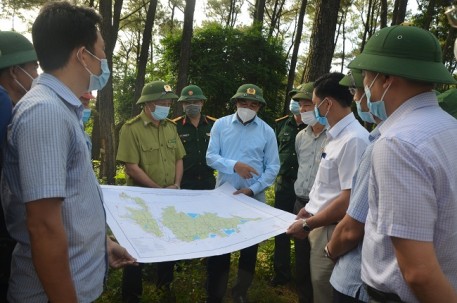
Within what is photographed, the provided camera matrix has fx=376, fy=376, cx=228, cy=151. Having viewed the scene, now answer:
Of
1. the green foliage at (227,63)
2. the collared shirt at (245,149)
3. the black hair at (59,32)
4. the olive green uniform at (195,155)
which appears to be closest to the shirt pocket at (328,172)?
the collared shirt at (245,149)

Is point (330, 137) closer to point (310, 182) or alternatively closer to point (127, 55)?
point (310, 182)

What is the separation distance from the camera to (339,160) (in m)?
2.64

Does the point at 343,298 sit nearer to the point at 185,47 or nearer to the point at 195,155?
the point at 195,155

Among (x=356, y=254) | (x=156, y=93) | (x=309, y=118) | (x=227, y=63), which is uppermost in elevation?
(x=227, y=63)

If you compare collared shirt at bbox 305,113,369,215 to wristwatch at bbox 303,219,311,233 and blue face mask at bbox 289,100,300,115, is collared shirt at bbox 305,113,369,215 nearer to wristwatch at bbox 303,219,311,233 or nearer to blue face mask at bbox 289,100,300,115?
wristwatch at bbox 303,219,311,233

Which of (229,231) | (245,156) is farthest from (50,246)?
(245,156)

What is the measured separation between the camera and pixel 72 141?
1.55 meters

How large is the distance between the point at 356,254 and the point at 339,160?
2.70ft

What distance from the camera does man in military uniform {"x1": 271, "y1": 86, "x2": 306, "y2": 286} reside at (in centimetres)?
476

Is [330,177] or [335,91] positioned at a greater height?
[335,91]

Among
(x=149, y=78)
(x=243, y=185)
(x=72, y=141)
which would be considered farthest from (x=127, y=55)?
(x=72, y=141)

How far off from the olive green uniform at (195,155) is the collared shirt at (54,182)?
310cm

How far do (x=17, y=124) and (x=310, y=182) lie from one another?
9.64 ft

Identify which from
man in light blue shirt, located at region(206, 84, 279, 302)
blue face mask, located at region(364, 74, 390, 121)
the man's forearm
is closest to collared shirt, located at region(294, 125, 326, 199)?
man in light blue shirt, located at region(206, 84, 279, 302)
